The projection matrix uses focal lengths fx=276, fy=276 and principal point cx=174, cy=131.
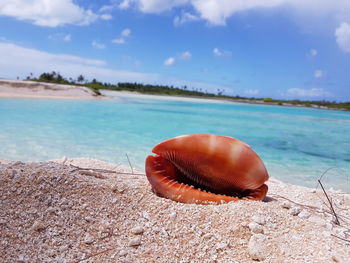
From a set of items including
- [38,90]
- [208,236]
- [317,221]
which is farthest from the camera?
[38,90]

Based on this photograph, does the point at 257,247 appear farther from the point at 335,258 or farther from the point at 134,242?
the point at 134,242

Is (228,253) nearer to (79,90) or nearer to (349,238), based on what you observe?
(349,238)

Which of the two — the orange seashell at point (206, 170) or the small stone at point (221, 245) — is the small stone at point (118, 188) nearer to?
the orange seashell at point (206, 170)

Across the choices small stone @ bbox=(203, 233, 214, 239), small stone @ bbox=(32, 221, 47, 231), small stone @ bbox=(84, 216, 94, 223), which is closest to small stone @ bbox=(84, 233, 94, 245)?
small stone @ bbox=(84, 216, 94, 223)

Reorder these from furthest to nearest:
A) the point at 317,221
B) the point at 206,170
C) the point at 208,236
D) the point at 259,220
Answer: the point at 206,170 < the point at 317,221 < the point at 259,220 < the point at 208,236

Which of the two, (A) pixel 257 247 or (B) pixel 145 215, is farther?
(B) pixel 145 215

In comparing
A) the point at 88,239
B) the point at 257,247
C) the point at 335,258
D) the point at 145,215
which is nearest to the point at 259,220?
the point at 257,247

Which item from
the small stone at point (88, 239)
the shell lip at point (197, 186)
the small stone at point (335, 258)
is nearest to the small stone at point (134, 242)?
the small stone at point (88, 239)

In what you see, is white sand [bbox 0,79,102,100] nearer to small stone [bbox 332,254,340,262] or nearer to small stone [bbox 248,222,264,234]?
small stone [bbox 248,222,264,234]
